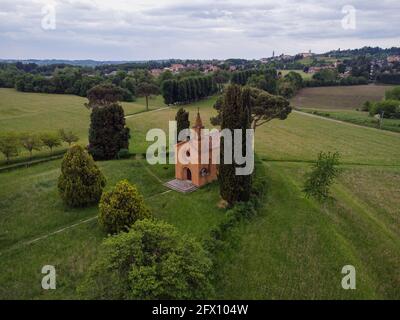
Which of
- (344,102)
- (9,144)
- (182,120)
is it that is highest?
(344,102)

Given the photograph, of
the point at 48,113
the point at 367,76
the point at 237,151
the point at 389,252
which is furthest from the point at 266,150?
the point at 367,76

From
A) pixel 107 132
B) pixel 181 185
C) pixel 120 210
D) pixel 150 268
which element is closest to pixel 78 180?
pixel 120 210

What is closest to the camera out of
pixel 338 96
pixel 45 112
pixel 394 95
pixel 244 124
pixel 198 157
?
pixel 244 124

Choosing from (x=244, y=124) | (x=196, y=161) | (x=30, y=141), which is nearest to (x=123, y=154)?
(x=30, y=141)

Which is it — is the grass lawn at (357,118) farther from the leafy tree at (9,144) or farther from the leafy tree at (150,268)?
the leafy tree at (9,144)

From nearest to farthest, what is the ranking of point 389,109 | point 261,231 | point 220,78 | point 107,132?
1. point 261,231
2. point 107,132
3. point 389,109
4. point 220,78

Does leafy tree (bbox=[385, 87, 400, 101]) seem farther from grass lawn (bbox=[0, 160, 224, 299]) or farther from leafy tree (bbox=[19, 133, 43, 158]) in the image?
leafy tree (bbox=[19, 133, 43, 158])

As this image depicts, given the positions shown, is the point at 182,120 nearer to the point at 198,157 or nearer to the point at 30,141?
the point at 198,157

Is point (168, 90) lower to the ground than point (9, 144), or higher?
higher

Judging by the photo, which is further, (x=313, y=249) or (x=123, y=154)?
(x=123, y=154)
